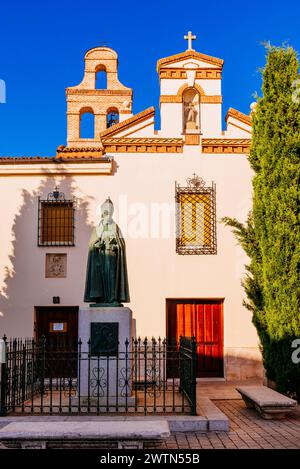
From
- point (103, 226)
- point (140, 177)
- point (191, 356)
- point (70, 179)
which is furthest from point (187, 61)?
point (191, 356)

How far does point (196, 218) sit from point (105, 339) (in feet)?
20.1

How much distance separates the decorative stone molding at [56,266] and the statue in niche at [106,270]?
4744 millimetres

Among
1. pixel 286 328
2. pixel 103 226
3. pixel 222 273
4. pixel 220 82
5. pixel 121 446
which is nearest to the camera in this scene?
pixel 121 446

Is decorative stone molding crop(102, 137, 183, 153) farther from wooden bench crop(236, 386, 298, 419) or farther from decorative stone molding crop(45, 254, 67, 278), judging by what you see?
wooden bench crop(236, 386, 298, 419)

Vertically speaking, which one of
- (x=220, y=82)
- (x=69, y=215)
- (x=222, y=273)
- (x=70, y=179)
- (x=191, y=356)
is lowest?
(x=191, y=356)

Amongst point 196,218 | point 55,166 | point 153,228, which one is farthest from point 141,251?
point 55,166

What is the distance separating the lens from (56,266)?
538 inches

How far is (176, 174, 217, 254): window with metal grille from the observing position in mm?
13758

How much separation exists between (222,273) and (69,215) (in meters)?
4.34

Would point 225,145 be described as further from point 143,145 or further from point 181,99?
point 143,145

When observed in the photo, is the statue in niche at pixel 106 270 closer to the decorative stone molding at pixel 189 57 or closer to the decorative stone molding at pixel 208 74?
the decorative stone molding at pixel 189 57

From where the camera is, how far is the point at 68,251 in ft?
44.9

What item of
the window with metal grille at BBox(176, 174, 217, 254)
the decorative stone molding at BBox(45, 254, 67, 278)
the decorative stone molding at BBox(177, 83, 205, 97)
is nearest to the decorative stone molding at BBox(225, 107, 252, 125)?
the decorative stone molding at BBox(177, 83, 205, 97)
